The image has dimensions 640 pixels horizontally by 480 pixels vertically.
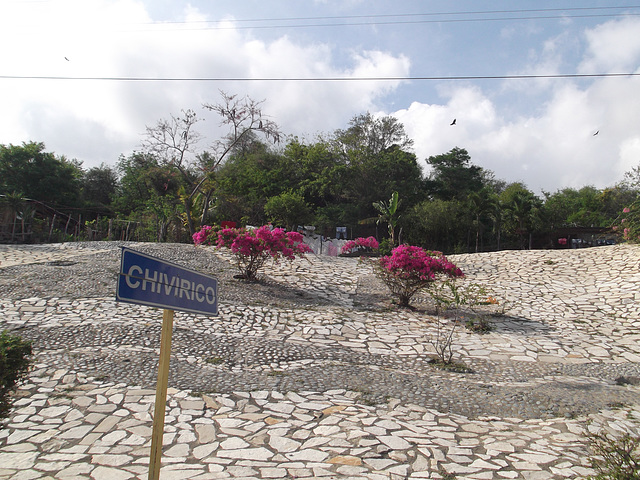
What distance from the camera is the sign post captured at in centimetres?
190

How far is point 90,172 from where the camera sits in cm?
3169

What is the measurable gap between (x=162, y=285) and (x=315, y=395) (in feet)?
9.42

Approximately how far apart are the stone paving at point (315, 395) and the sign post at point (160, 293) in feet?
3.39

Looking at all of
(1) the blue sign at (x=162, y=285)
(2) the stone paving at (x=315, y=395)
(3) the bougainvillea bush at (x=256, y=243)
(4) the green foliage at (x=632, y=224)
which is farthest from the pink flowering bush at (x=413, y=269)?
(4) the green foliage at (x=632, y=224)

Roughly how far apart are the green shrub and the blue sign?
1525 millimetres

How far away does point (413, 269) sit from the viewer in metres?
8.73

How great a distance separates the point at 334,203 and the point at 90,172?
19123mm

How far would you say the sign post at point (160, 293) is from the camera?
1.90 m

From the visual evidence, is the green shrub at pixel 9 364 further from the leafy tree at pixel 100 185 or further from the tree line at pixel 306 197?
the leafy tree at pixel 100 185

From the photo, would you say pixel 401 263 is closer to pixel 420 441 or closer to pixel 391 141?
pixel 420 441

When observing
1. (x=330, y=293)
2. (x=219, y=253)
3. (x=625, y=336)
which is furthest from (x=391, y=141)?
(x=625, y=336)

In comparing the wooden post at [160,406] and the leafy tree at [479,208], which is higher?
the leafy tree at [479,208]

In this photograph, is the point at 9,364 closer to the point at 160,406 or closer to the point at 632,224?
the point at 160,406

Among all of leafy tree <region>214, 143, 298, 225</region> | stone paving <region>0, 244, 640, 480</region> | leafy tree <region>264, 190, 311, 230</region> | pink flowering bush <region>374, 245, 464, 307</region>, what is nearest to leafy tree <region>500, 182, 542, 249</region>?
leafy tree <region>264, 190, 311, 230</region>
